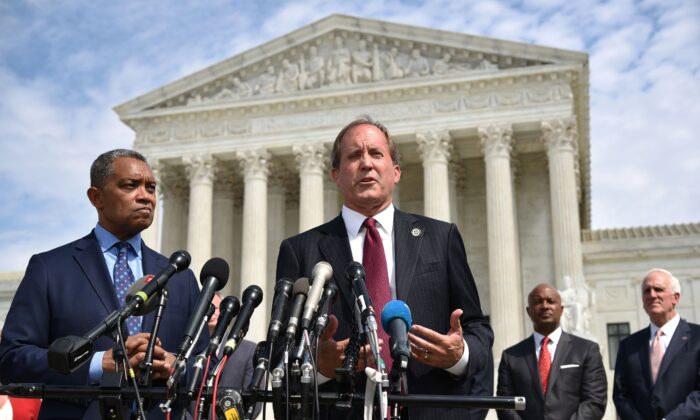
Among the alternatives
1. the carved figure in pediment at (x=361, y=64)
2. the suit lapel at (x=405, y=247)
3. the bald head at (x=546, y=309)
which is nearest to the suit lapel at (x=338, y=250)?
the suit lapel at (x=405, y=247)

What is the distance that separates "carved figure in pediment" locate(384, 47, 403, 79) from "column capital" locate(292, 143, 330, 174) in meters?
4.74

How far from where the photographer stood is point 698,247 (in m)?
34.6

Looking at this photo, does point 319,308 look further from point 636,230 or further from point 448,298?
point 636,230

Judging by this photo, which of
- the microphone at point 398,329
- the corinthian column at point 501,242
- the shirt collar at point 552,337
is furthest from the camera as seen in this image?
the corinthian column at point 501,242

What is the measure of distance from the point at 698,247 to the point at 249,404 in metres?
35.4

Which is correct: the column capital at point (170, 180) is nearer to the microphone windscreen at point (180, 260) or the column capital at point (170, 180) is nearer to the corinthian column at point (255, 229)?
the corinthian column at point (255, 229)

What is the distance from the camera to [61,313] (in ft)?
15.7

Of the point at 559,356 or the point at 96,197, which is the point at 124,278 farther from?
the point at 559,356

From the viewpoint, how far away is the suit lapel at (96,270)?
4.84 meters

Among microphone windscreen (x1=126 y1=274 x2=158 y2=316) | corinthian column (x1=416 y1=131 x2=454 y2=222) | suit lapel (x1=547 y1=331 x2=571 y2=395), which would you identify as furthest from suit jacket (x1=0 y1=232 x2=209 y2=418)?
corinthian column (x1=416 y1=131 x2=454 y2=222)

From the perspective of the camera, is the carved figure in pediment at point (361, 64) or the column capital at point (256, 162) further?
the column capital at point (256, 162)

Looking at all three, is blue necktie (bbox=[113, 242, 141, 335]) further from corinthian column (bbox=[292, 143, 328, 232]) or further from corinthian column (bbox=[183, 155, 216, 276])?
corinthian column (bbox=[183, 155, 216, 276])

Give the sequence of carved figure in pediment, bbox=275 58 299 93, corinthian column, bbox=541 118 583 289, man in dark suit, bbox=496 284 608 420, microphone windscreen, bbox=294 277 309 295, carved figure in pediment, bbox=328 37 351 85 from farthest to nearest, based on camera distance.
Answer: carved figure in pediment, bbox=275 58 299 93 < carved figure in pediment, bbox=328 37 351 85 < corinthian column, bbox=541 118 583 289 < man in dark suit, bbox=496 284 608 420 < microphone windscreen, bbox=294 277 309 295

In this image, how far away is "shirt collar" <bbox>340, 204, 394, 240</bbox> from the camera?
15.3 feet
